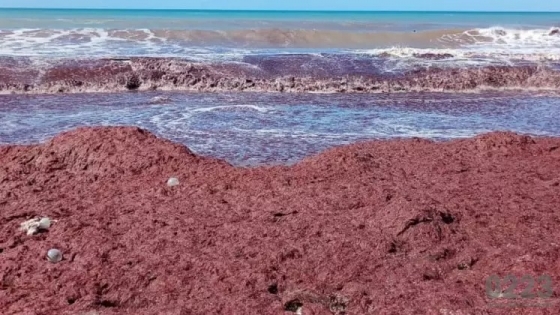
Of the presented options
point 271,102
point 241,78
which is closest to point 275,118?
point 271,102

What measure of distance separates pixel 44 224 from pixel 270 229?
167 centimetres

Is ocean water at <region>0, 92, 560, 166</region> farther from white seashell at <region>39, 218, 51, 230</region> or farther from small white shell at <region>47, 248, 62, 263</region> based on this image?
small white shell at <region>47, 248, 62, 263</region>

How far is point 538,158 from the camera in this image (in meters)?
5.88

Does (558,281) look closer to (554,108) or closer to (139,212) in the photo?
(139,212)

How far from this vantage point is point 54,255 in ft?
12.3

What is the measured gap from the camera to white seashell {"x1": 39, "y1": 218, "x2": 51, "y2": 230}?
4.20m

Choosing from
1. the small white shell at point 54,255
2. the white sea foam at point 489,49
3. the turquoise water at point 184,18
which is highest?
the small white shell at point 54,255

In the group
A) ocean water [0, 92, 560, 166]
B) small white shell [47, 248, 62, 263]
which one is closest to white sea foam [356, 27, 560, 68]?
ocean water [0, 92, 560, 166]

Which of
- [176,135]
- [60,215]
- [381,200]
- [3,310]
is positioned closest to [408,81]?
[176,135]

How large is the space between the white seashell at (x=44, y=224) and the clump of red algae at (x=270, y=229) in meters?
0.10

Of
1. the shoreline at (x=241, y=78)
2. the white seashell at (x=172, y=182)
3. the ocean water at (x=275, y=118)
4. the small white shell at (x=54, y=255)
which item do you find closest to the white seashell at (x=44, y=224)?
the small white shell at (x=54, y=255)

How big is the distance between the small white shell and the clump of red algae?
0.05 m

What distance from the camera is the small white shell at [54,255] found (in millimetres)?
3748

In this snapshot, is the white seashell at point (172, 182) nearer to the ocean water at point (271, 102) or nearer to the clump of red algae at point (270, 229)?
the clump of red algae at point (270, 229)
